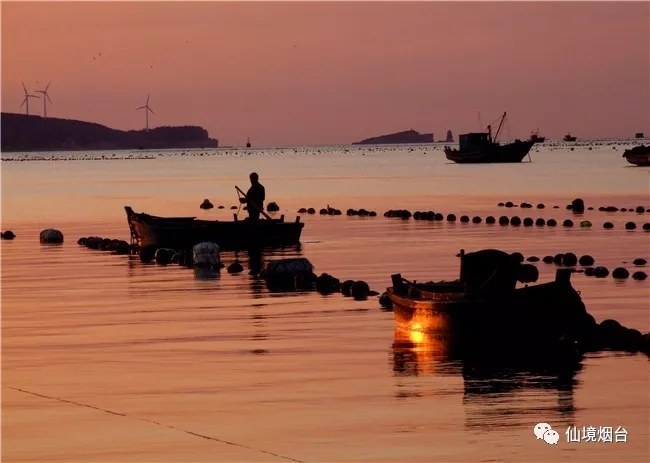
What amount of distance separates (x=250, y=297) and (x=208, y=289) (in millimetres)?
2450

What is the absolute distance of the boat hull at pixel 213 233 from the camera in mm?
45375

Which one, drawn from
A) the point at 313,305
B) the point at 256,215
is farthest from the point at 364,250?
the point at 313,305

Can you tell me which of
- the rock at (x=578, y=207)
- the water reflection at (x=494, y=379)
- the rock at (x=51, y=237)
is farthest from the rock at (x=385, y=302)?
the rock at (x=578, y=207)

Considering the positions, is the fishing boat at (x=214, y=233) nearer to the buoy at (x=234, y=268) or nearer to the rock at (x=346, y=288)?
the buoy at (x=234, y=268)

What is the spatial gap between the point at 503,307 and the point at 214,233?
2346 centimetres

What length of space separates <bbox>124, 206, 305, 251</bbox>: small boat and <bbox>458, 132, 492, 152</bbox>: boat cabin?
125m

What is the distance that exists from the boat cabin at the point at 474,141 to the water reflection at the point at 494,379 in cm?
14603

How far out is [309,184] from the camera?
12594 cm

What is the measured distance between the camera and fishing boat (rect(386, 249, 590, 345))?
2288cm

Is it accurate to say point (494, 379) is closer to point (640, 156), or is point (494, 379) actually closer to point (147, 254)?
point (147, 254)

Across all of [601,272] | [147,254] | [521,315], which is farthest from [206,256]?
[521,315]

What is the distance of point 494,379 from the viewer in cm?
2072

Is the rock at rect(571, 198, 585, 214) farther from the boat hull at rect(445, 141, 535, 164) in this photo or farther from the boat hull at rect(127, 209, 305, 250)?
the boat hull at rect(445, 141, 535, 164)

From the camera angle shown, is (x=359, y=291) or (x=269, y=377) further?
(x=359, y=291)
